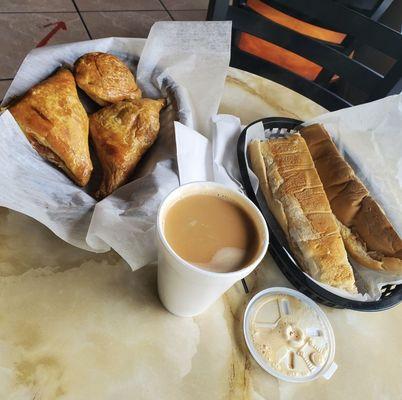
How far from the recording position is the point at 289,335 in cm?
54

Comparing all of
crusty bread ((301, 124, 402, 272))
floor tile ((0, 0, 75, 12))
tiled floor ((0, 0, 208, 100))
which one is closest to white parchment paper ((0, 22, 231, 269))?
crusty bread ((301, 124, 402, 272))

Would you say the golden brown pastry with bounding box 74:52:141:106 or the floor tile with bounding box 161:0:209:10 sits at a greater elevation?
the golden brown pastry with bounding box 74:52:141:106

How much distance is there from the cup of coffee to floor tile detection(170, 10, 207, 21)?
1885mm

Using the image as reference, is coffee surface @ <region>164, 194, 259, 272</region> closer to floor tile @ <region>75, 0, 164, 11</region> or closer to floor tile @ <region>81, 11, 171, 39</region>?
floor tile @ <region>81, 11, 171, 39</region>

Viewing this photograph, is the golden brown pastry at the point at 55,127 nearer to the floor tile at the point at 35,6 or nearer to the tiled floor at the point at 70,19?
the tiled floor at the point at 70,19

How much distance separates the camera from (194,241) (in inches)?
17.7

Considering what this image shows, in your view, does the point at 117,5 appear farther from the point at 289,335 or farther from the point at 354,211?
the point at 289,335

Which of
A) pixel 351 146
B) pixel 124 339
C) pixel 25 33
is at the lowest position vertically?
pixel 25 33

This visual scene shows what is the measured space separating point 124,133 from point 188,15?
1.70 metres

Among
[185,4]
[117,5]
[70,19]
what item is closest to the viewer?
[70,19]

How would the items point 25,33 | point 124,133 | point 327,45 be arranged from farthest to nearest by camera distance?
point 25,33 < point 327,45 < point 124,133

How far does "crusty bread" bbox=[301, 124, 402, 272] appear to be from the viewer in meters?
0.69

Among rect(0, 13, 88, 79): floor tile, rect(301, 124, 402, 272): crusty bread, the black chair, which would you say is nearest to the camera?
rect(301, 124, 402, 272): crusty bread

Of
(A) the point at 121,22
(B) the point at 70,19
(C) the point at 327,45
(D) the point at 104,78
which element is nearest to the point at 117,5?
(A) the point at 121,22
